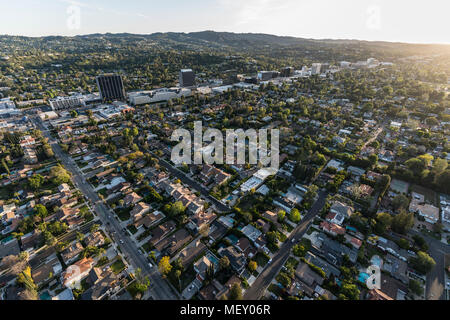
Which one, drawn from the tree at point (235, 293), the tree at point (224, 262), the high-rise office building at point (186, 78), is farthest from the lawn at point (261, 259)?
the high-rise office building at point (186, 78)

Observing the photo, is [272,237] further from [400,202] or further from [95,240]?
[95,240]

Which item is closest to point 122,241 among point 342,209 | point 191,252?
point 191,252

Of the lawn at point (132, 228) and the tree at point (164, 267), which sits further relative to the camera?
the lawn at point (132, 228)

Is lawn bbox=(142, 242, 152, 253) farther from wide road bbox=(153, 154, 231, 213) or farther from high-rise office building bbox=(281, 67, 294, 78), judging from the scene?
high-rise office building bbox=(281, 67, 294, 78)

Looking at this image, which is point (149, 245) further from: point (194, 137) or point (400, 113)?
point (400, 113)

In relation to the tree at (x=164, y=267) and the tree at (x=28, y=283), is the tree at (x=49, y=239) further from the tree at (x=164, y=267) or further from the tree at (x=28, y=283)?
the tree at (x=164, y=267)

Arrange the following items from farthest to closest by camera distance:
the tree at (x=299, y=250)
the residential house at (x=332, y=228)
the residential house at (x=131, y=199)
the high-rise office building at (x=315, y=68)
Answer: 1. the high-rise office building at (x=315, y=68)
2. the residential house at (x=131, y=199)
3. the residential house at (x=332, y=228)
4. the tree at (x=299, y=250)

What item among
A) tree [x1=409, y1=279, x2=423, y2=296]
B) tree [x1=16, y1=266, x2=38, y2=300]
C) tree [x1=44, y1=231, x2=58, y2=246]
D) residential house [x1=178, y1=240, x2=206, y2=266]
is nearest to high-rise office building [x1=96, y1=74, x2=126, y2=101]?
tree [x1=44, y1=231, x2=58, y2=246]
